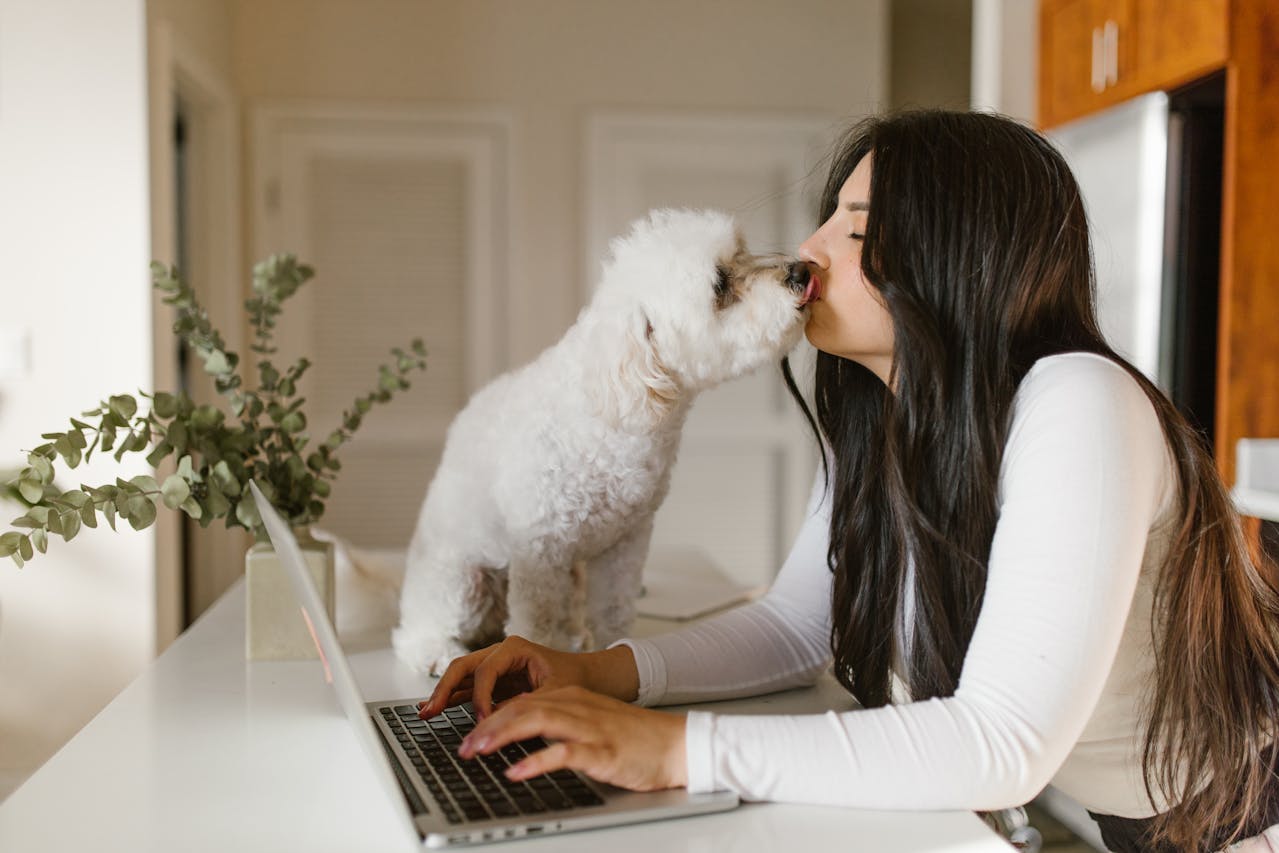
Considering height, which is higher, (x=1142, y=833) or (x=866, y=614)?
(x=866, y=614)

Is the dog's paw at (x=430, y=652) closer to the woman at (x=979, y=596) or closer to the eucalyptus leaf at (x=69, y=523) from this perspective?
the woman at (x=979, y=596)

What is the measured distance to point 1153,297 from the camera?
280cm

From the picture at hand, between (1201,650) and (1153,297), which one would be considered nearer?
(1201,650)

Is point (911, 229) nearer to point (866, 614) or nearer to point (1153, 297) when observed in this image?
point (866, 614)

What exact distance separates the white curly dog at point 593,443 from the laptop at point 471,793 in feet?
1.21

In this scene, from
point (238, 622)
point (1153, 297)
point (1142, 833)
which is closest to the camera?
point (1142, 833)

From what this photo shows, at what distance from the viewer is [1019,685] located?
0.82m

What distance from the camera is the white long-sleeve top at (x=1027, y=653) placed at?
0.80 m

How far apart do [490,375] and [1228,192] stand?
297 centimetres

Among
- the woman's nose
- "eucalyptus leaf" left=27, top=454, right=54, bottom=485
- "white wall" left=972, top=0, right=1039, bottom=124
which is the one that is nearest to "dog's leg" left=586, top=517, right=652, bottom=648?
the woman's nose

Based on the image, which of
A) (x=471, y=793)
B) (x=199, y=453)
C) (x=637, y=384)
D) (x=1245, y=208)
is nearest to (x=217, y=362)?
(x=199, y=453)

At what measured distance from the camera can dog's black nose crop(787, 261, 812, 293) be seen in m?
1.25

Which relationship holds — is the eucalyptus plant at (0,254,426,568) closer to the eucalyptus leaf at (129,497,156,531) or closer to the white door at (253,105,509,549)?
the eucalyptus leaf at (129,497,156,531)

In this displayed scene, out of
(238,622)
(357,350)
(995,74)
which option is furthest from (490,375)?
(238,622)
